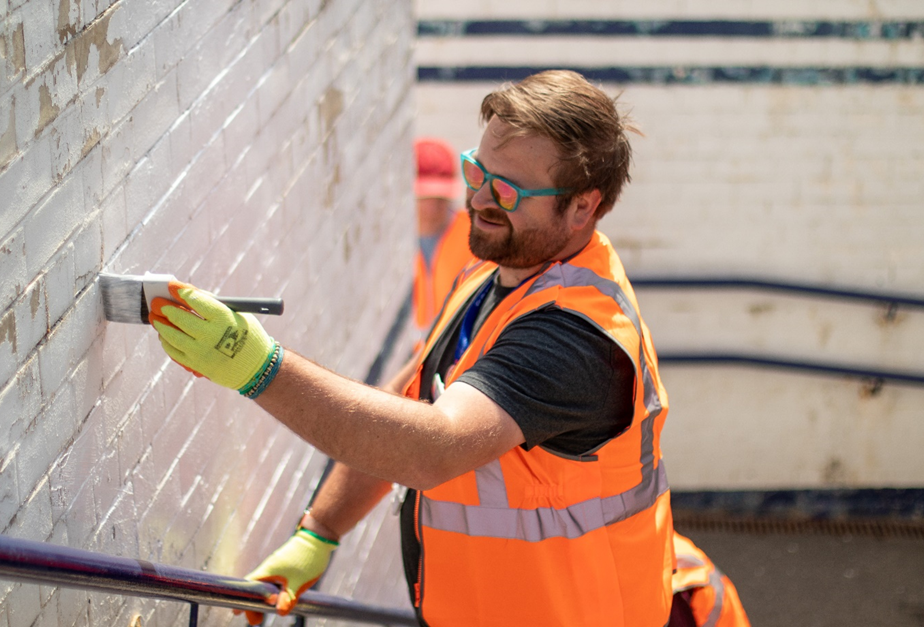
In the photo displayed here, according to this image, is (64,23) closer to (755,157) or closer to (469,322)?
(469,322)

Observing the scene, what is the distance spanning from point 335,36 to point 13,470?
1.81 m

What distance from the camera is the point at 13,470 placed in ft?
4.53

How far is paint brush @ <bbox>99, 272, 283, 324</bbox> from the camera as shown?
1494mm

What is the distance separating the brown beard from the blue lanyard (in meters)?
0.19

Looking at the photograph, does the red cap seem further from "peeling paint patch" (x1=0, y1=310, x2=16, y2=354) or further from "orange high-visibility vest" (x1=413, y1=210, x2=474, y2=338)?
"peeling paint patch" (x1=0, y1=310, x2=16, y2=354)

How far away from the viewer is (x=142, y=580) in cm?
150

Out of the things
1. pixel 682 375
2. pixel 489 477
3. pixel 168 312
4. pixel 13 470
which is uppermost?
pixel 168 312

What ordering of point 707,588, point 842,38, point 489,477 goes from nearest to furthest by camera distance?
1. point 489,477
2. point 707,588
3. point 842,38

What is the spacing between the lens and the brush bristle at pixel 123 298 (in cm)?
154

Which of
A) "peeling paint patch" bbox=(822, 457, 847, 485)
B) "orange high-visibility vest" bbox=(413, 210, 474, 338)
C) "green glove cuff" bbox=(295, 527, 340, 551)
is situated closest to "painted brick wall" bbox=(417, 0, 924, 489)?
"peeling paint patch" bbox=(822, 457, 847, 485)

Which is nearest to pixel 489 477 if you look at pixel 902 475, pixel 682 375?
pixel 682 375

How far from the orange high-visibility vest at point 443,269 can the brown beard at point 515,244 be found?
2083 mm

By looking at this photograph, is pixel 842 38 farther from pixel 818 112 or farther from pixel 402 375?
pixel 402 375

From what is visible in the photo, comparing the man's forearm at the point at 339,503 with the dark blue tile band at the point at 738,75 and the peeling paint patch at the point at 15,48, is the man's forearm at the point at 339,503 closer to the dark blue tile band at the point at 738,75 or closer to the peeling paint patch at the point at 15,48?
the peeling paint patch at the point at 15,48
